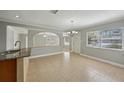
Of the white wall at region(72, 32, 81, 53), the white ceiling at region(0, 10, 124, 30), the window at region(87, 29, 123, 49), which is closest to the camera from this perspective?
the white ceiling at region(0, 10, 124, 30)

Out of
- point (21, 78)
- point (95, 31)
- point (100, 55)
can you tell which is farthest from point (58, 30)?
point (21, 78)

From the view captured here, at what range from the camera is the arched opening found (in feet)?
23.6

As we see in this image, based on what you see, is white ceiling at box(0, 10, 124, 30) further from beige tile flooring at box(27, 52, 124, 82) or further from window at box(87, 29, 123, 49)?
beige tile flooring at box(27, 52, 124, 82)

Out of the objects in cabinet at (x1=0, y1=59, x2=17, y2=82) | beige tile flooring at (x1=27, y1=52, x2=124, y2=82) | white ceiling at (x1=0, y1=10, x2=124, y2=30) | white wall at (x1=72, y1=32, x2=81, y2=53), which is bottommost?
beige tile flooring at (x1=27, y1=52, x2=124, y2=82)

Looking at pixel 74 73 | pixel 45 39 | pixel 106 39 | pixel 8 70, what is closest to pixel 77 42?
pixel 45 39

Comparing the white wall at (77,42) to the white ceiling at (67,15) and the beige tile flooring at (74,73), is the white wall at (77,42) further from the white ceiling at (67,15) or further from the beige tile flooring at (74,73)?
the beige tile flooring at (74,73)

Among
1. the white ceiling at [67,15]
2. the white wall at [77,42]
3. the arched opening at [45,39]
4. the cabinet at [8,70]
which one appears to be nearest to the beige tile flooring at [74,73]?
the cabinet at [8,70]

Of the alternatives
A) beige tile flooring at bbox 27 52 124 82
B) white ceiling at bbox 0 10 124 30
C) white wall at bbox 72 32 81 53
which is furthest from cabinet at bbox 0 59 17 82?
white wall at bbox 72 32 81 53

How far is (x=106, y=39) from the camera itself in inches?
231

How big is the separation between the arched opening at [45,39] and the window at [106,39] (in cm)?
311

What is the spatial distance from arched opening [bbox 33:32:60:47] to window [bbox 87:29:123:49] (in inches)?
122

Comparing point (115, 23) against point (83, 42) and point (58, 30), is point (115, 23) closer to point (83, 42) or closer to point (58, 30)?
point (83, 42)
